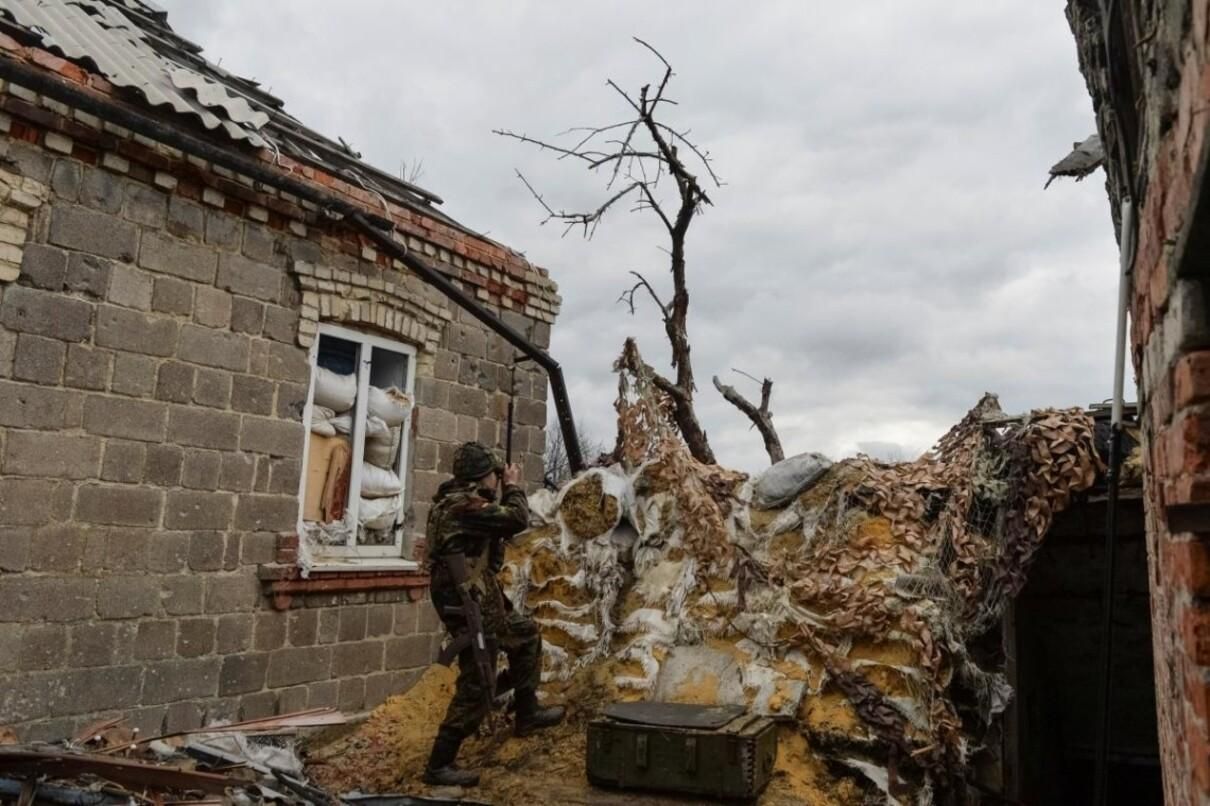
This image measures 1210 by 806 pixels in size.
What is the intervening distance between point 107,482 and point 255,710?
73.4 inches

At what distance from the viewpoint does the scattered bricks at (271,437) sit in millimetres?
6512

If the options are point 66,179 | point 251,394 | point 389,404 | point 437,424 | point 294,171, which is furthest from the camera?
point 437,424

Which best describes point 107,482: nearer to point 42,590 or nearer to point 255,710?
point 42,590

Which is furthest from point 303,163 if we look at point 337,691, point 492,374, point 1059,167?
point 1059,167

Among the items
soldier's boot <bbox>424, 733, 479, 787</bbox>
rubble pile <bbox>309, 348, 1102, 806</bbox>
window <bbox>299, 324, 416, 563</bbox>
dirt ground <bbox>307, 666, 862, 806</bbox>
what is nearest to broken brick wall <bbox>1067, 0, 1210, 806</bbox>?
dirt ground <bbox>307, 666, 862, 806</bbox>

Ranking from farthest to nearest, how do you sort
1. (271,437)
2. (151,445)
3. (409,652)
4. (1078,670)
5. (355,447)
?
(1078,670) < (409,652) < (355,447) < (271,437) < (151,445)

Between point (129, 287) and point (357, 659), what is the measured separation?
10.2ft

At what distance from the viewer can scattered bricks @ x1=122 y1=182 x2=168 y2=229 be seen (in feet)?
19.5

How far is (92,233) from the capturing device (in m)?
5.73

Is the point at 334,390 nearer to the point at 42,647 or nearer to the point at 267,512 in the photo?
the point at 267,512

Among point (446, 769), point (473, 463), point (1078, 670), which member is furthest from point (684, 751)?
point (1078, 670)

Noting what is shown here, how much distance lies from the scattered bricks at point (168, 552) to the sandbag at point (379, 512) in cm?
145

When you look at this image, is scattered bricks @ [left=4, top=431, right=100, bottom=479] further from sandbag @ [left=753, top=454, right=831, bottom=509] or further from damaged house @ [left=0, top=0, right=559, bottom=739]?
sandbag @ [left=753, top=454, right=831, bottom=509]

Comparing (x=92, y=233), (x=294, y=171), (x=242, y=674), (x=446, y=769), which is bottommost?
(x=446, y=769)
